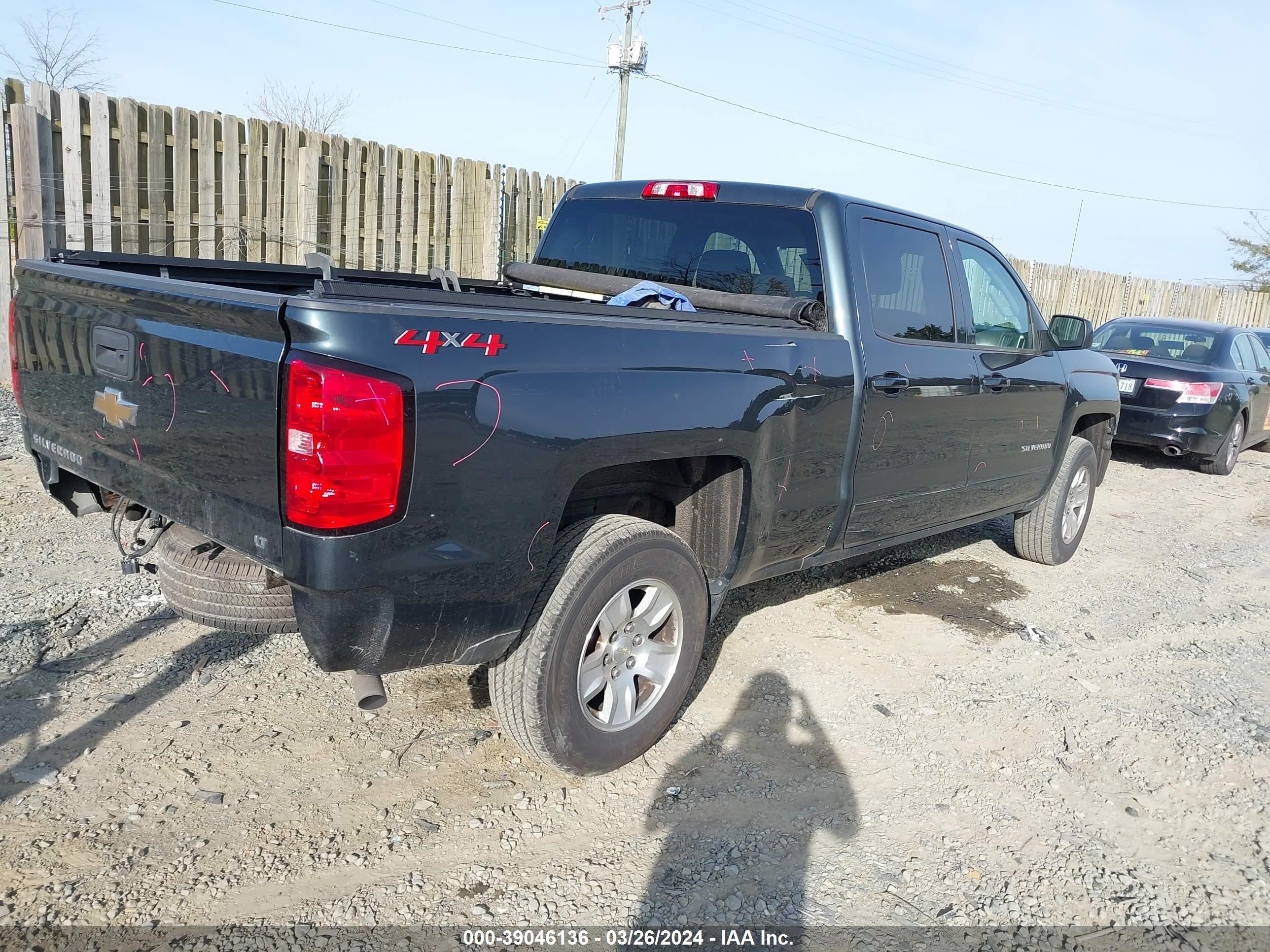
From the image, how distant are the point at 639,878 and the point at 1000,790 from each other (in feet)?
4.65

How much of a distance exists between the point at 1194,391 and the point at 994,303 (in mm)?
5727

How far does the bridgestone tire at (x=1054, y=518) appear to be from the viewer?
5.91 m

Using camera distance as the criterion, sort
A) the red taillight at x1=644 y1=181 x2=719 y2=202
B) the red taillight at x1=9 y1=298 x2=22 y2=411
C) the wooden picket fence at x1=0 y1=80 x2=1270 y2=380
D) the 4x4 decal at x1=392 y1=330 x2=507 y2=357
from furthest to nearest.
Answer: the wooden picket fence at x1=0 y1=80 x2=1270 y2=380
the red taillight at x1=644 y1=181 x2=719 y2=202
the red taillight at x1=9 y1=298 x2=22 y2=411
the 4x4 decal at x1=392 y1=330 x2=507 y2=357

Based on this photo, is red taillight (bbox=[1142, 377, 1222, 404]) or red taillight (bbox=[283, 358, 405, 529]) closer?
red taillight (bbox=[283, 358, 405, 529])

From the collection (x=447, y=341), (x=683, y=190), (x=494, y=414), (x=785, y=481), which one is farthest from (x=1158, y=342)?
(x=447, y=341)

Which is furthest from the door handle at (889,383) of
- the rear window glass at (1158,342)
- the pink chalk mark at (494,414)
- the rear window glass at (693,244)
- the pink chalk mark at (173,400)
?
the rear window glass at (1158,342)

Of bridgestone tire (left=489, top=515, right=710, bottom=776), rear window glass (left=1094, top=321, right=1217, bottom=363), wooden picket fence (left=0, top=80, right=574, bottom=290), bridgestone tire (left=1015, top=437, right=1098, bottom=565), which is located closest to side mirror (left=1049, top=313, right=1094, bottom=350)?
bridgestone tire (left=1015, top=437, right=1098, bottom=565)

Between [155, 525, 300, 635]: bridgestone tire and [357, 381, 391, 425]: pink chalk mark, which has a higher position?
[357, 381, 391, 425]: pink chalk mark

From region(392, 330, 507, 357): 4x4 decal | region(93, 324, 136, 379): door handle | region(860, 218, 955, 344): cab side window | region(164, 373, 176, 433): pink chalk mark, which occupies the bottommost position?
region(164, 373, 176, 433): pink chalk mark

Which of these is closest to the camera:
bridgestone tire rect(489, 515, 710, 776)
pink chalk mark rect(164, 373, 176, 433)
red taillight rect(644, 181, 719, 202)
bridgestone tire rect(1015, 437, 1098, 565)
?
pink chalk mark rect(164, 373, 176, 433)

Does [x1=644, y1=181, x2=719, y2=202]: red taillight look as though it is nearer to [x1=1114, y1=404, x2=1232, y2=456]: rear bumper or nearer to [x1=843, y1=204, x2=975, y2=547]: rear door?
[x1=843, y1=204, x2=975, y2=547]: rear door

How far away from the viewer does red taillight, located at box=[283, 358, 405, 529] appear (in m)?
2.22

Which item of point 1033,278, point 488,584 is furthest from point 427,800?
point 1033,278

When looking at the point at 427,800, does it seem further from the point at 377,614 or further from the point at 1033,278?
the point at 1033,278
